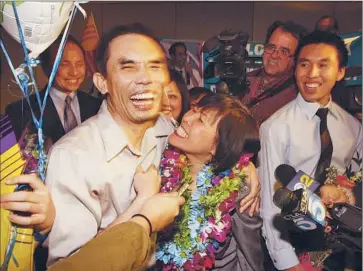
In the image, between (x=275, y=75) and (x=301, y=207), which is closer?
(x=301, y=207)

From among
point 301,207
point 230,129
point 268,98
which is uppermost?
point 268,98

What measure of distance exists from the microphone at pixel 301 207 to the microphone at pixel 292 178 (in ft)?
0.21

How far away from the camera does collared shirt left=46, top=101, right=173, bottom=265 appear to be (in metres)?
2.24

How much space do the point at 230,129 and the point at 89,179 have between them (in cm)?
60

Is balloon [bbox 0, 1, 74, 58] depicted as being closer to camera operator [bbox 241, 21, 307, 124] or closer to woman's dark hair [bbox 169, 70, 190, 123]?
woman's dark hair [bbox 169, 70, 190, 123]

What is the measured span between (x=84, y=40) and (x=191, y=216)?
830 mm

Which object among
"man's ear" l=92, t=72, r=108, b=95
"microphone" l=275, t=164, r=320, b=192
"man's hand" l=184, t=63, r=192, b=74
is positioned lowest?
"microphone" l=275, t=164, r=320, b=192

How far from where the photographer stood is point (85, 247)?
2117 mm

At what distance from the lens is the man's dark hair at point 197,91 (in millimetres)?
2326

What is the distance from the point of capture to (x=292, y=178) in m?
2.36

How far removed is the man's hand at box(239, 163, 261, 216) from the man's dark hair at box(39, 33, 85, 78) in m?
0.84

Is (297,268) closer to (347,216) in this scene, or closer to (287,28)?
(347,216)

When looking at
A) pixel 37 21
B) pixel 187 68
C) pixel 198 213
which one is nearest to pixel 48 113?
pixel 37 21

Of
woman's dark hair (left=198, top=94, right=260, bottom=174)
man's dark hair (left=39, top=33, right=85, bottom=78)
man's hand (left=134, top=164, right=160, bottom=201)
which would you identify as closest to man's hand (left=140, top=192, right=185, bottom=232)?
man's hand (left=134, top=164, right=160, bottom=201)
